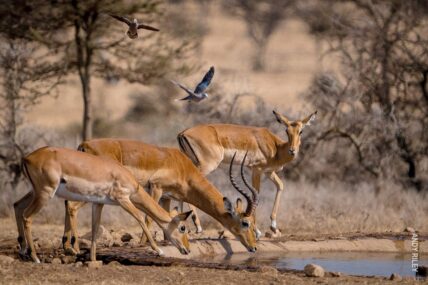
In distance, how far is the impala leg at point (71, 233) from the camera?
9.59 metres

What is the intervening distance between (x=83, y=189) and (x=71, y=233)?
107cm

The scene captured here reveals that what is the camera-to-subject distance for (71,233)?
979cm

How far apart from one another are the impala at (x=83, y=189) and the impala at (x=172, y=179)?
792 millimetres

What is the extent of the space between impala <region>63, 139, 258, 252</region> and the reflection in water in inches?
16.5

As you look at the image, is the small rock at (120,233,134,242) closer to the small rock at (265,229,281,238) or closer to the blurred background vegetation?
the small rock at (265,229,281,238)

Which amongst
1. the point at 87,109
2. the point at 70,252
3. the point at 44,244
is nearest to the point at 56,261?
the point at 70,252

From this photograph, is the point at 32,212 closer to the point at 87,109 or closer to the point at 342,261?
the point at 342,261

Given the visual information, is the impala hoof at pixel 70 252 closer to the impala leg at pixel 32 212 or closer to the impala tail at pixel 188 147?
the impala leg at pixel 32 212

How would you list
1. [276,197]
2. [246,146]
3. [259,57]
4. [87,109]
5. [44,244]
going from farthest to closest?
[259,57], [87,109], [246,146], [276,197], [44,244]

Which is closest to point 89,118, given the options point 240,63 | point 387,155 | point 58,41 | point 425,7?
point 58,41

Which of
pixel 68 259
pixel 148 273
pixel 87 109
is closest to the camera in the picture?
pixel 148 273

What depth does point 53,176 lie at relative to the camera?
28.4ft

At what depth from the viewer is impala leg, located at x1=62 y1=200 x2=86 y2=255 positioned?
9586mm

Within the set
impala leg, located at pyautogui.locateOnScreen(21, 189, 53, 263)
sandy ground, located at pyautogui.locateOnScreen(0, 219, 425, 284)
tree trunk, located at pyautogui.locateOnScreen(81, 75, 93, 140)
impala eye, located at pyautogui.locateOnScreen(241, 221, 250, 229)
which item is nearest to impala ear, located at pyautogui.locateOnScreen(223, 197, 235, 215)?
impala eye, located at pyautogui.locateOnScreen(241, 221, 250, 229)
